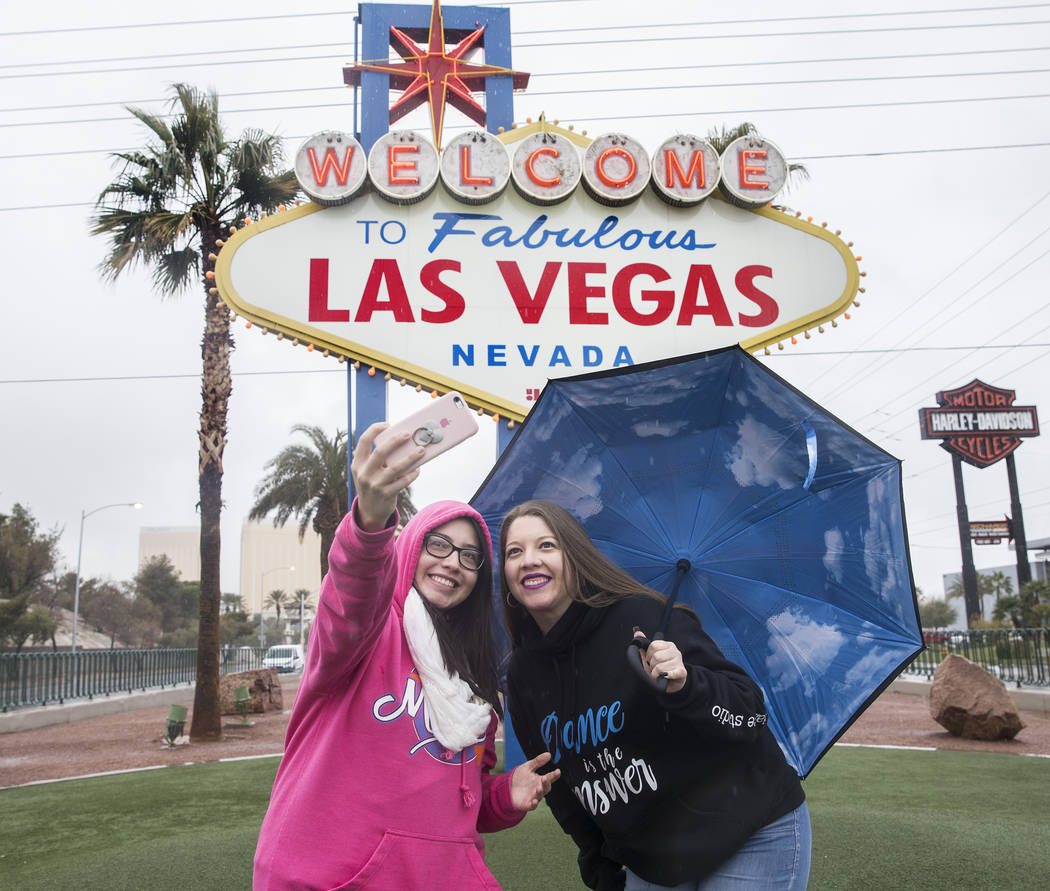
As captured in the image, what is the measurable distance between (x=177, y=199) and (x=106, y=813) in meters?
10.4

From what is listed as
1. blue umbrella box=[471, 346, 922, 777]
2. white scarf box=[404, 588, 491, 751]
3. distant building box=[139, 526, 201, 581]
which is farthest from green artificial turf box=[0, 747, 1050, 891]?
distant building box=[139, 526, 201, 581]

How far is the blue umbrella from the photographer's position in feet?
8.77

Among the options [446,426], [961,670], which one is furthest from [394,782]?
[961,670]

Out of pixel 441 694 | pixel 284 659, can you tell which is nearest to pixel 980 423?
pixel 284 659

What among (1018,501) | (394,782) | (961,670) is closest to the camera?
(394,782)

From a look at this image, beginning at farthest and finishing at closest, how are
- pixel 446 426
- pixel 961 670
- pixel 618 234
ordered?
1. pixel 961 670
2. pixel 618 234
3. pixel 446 426

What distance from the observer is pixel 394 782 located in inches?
79.0

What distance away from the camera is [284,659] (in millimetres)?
34969

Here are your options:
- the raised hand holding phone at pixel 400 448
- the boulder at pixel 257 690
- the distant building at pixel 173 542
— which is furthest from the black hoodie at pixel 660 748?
the distant building at pixel 173 542

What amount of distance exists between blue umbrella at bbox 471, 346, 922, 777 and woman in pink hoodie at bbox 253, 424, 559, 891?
2.36 ft

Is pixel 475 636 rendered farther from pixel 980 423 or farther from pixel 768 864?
pixel 980 423

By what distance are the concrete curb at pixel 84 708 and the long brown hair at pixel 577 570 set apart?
15.9 meters

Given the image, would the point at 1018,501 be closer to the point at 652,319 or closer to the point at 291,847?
the point at 652,319

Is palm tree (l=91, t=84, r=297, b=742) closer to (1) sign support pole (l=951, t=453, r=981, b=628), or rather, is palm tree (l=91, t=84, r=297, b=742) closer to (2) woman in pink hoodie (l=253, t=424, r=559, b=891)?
(2) woman in pink hoodie (l=253, t=424, r=559, b=891)
